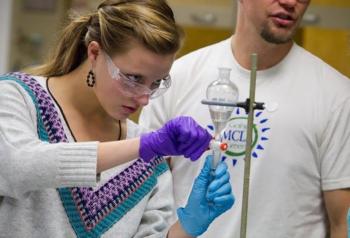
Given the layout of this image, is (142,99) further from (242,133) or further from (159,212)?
(242,133)

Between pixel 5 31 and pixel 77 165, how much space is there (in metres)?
3.57

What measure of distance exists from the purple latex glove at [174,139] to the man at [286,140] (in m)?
0.51

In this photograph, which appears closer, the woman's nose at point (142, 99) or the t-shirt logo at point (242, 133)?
the woman's nose at point (142, 99)

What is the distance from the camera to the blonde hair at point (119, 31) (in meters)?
1.75

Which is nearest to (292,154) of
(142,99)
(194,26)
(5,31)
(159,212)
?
(159,212)

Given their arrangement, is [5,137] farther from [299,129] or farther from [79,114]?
[299,129]

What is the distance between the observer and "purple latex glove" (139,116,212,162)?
1.64 metres

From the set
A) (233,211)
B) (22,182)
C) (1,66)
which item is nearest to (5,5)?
(1,66)

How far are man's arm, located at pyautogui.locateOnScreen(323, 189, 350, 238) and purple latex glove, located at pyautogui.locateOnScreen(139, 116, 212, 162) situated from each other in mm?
663

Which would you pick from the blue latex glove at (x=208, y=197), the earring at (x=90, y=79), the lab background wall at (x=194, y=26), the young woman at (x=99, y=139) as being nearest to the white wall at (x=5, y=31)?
the lab background wall at (x=194, y=26)

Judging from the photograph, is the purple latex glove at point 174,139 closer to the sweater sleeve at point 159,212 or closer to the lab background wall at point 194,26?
the sweater sleeve at point 159,212

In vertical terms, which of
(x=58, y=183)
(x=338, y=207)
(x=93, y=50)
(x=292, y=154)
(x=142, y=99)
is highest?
(x=93, y=50)

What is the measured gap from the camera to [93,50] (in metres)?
1.80

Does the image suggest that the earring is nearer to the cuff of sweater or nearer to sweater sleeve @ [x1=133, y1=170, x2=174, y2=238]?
the cuff of sweater
